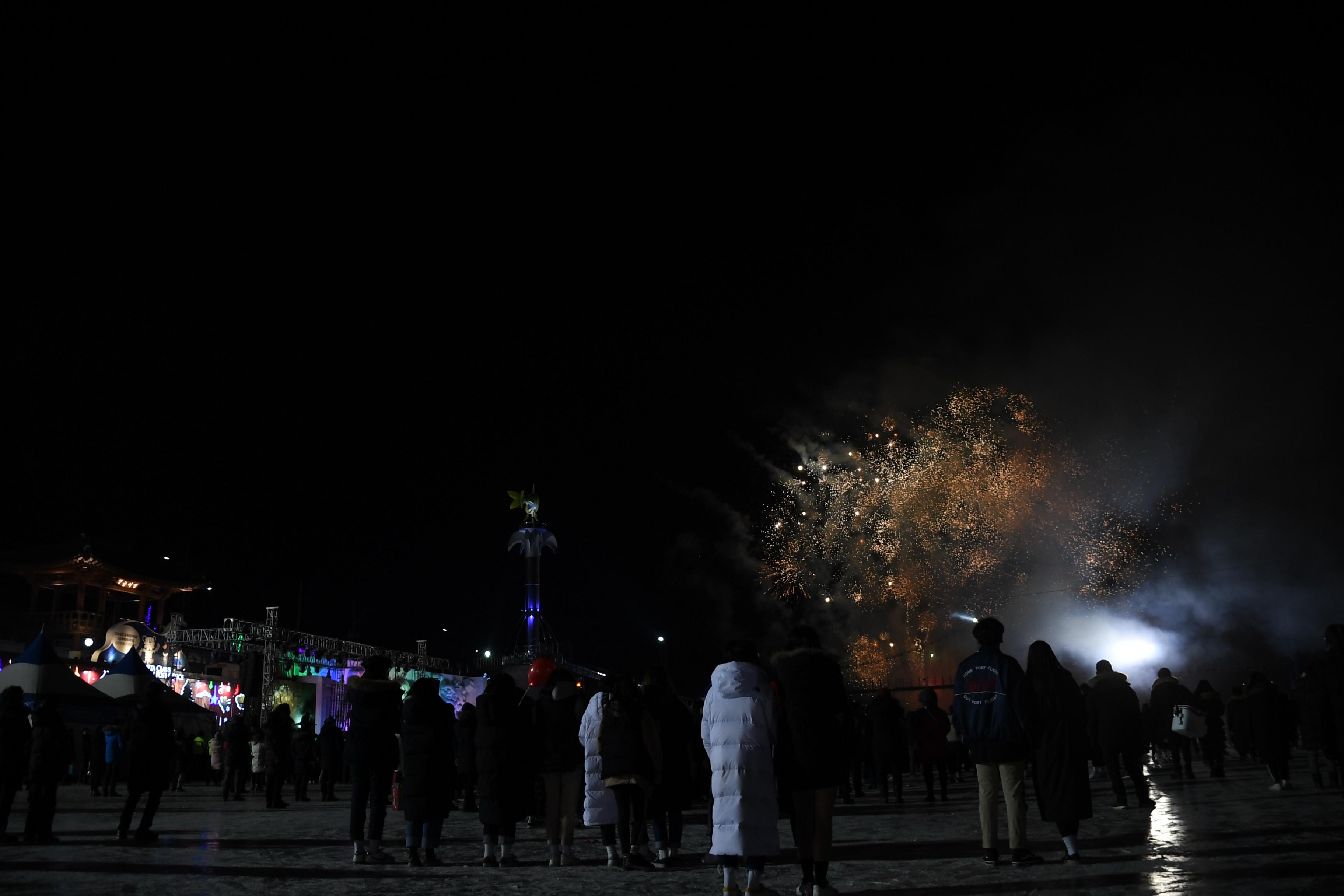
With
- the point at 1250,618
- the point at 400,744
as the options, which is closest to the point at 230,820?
the point at 400,744

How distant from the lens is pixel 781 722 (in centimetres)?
621

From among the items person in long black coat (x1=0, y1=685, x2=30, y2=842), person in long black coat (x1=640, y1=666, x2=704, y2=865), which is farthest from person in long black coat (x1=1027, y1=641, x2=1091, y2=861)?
person in long black coat (x1=0, y1=685, x2=30, y2=842)

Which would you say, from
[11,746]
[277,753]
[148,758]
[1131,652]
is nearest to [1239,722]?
[277,753]

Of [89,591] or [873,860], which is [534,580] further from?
[873,860]

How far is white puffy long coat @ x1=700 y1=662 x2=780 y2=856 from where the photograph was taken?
5.89m

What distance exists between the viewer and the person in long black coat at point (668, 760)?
8180mm

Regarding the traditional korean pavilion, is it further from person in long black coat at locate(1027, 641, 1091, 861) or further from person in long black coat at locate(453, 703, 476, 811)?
person in long black coat at locate(1027, 641, 1091, 861)

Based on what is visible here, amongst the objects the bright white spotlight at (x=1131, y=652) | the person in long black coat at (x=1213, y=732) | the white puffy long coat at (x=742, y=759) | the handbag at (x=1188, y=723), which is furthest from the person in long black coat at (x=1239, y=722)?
the bright white spotlight at (x=1131, y=652)

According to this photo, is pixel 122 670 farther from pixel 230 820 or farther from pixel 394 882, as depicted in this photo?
pixel 394 882

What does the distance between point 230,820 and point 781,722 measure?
1017 centimetres

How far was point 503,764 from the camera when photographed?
8070 mm

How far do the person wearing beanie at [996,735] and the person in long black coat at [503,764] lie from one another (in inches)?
138

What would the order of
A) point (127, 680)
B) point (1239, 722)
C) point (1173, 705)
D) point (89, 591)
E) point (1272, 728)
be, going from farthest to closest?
point (89, 591)
point (127, 680)
point (1239, 722)
point (1173, 705)
point (1272, 728)

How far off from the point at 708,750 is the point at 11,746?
7815mm
